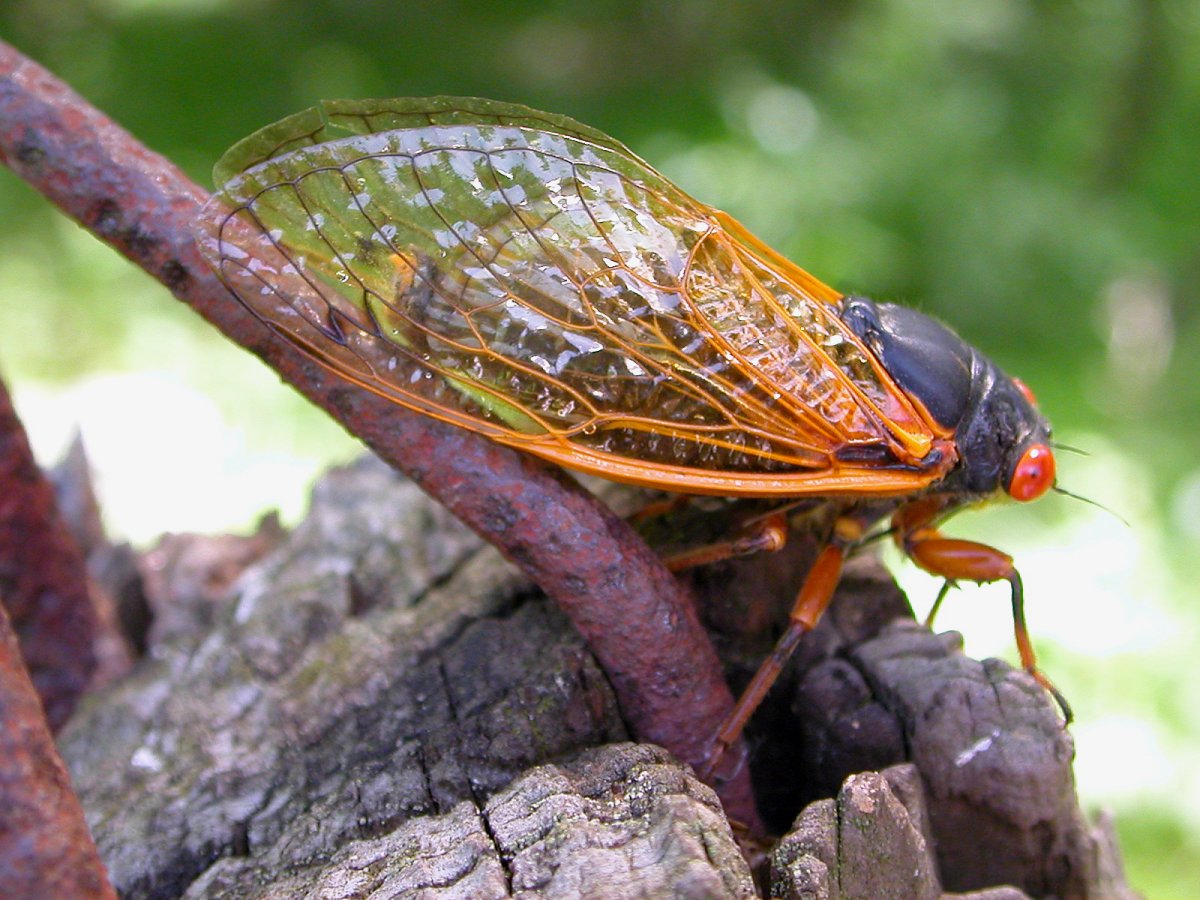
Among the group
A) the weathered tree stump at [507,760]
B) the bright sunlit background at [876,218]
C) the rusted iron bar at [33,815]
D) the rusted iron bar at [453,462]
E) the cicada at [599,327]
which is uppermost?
the bright sunlit background at [876,218]

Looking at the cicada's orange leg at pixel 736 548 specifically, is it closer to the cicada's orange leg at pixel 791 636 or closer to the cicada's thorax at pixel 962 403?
the cicada's orange leg at pixel 791 636

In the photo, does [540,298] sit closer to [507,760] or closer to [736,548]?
[736,548]

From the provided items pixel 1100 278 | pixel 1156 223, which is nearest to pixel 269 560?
pixel 1100 278

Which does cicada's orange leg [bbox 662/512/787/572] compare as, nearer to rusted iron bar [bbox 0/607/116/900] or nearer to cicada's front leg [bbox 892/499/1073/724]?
cicada's front leg [bbox 892/499/1073/724]

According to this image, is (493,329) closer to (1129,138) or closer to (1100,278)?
(1100,278)

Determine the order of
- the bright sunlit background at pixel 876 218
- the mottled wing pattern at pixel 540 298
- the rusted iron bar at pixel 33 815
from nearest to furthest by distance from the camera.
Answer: the rusted iron bar at pixel 33 815 → the mottled wing pattern at pixel 540 298 → the bright sunlit background at pixel 876 218

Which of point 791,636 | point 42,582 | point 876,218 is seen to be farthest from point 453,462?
point 876,218

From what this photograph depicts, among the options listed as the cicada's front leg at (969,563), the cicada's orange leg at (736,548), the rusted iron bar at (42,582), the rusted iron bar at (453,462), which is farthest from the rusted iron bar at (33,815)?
the cicada's front leg at (969,563)

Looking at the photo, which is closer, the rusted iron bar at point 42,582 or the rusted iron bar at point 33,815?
the rusted iron bar at point 33,815
